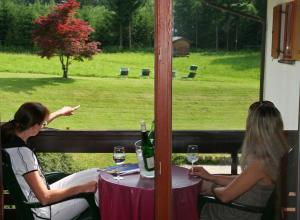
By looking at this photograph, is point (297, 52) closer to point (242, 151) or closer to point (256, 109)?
point (256, 109)

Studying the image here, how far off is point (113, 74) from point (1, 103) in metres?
0.80

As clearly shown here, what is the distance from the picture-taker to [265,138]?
243 cm

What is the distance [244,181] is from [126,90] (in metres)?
1.02

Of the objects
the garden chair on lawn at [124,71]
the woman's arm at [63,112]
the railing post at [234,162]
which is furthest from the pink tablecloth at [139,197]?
the woman's arm at [63,112]

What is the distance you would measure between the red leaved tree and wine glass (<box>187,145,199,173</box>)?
87 centimetres

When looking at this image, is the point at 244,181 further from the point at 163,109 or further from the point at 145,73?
the point at 145,73

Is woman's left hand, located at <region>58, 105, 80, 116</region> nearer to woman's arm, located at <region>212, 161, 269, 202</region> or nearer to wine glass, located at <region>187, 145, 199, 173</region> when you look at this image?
wine glass, located at <region>187, 145, 199, 173</region>

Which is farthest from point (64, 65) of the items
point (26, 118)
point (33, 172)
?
point (33, 172)

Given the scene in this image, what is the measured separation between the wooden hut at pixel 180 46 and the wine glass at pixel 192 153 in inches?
22.6

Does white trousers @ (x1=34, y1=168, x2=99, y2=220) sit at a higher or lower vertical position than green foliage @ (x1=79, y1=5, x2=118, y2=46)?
lower

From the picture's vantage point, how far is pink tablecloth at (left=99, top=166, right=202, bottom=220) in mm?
2232

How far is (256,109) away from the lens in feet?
8.13

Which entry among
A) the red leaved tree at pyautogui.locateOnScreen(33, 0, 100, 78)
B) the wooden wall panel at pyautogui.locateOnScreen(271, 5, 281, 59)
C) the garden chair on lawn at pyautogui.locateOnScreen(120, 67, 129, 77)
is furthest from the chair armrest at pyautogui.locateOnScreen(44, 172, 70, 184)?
the wooden wall panel at pyautogui.locateOnScreen(271, 5, 281, 59)

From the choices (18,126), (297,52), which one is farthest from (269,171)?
(18,126)
